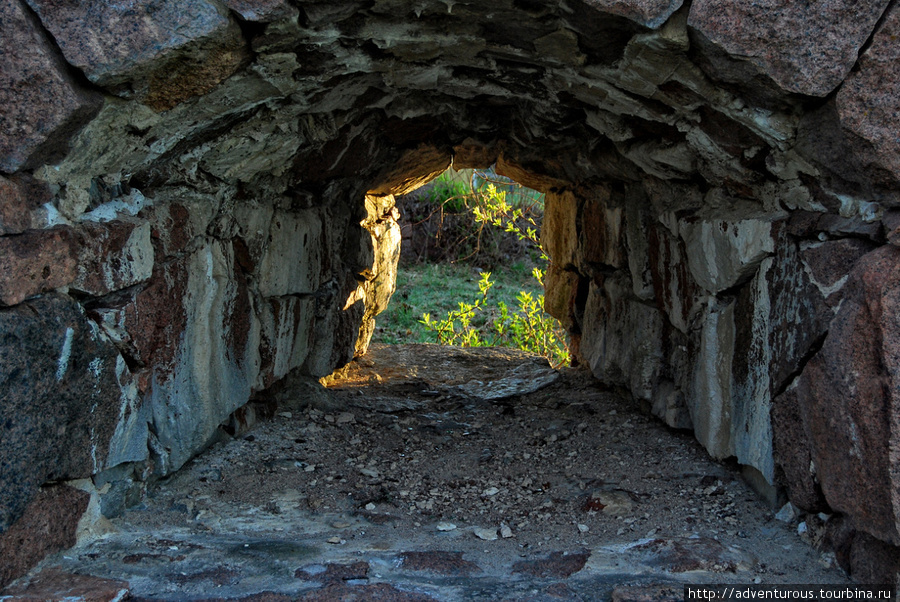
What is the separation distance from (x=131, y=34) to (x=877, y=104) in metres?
1.75

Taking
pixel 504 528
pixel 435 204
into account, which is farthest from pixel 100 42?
pixel 435 204

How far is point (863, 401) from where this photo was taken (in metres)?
1.66

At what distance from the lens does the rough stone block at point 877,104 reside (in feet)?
5.23

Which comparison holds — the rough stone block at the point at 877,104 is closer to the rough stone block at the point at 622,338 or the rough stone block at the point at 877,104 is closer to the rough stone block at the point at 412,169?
the rough stone block at the point at 622,338

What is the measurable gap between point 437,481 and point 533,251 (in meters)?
7.19

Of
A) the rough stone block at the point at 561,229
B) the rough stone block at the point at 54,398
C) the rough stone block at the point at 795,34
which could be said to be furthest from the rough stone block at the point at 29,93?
the rough stone block at the point at 561,229

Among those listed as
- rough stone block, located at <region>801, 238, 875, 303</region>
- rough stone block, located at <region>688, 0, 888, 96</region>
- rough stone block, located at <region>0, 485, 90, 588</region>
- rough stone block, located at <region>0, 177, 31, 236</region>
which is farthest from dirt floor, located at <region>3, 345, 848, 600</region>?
rough stone block, located at <region>688, 0, 888, 96</region>

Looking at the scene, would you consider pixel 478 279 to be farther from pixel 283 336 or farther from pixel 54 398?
pixel 54 398

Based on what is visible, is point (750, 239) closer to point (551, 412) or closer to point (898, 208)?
point (898, 208)

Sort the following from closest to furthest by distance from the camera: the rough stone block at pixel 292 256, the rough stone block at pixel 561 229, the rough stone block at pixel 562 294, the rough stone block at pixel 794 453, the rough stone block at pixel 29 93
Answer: the rough stone block at pixel 29 93 < the rough stone block at pixel 794 453 < the rough stone block at pixel 292 256 < the rough stone block at pixel 561 229 < the rough stone block at pixel 562 294

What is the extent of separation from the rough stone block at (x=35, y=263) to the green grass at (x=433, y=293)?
460 cm

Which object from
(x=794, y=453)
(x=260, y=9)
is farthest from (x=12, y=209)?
(x=794, y=453)

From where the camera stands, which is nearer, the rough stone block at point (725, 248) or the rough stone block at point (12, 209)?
the rough stone block at point (12, 209)

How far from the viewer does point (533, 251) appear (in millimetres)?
9578
